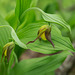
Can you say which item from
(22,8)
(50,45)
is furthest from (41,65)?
(22,8)

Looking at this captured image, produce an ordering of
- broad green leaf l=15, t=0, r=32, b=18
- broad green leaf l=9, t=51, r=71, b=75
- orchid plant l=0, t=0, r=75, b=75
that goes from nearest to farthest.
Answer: orchid plant l=0, t=0, r=75, b=75
broad green leaf l=15, t=0, r=32, b=18
broad green leaf l=9, t=51, r=71, b=75

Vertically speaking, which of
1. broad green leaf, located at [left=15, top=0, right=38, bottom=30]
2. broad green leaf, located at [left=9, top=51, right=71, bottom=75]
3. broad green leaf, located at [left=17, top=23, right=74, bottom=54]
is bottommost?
broad green leaf, located at [left=9, top=51, right=71, bottom=75]

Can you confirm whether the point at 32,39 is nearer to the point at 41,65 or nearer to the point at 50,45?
the point at 50,45

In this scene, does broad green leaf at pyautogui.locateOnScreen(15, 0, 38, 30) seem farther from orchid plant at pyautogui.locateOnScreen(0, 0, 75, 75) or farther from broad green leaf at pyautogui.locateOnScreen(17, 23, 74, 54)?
broad green leaf at pyautogui.locateOnScreen(17, 23, 74, 54)

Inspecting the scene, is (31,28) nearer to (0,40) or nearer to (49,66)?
(0,40)

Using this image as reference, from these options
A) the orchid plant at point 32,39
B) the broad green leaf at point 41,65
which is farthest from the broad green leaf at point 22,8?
the broad green leaf at point 41,65

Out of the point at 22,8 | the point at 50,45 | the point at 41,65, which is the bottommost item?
the point at 41,65

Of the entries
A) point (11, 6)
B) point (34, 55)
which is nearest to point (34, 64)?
point (34, 55)

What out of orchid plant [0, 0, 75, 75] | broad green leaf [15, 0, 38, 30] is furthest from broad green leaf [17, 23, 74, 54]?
broad green leaf [15, 0, 38, 30]

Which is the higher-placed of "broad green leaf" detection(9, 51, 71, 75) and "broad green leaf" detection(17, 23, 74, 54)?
"broad green leaf" detection(17, 23, 74, 54)
